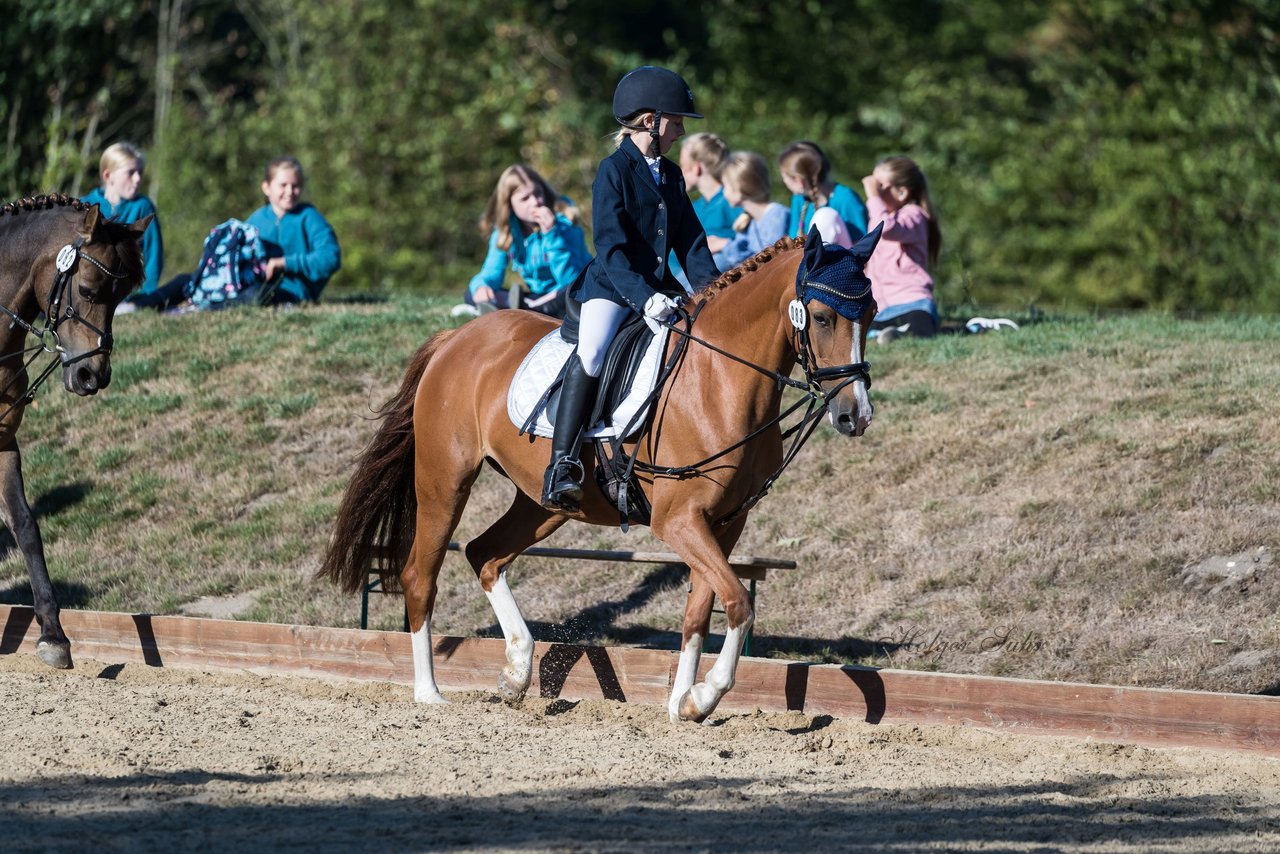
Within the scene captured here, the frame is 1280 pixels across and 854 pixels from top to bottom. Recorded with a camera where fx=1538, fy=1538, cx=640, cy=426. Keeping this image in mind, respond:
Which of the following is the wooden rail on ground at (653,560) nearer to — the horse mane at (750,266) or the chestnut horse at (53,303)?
the horse mane at (750,266)

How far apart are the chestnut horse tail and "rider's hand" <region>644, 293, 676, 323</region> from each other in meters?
1.79

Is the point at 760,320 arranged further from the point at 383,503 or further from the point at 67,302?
the point at 67,302

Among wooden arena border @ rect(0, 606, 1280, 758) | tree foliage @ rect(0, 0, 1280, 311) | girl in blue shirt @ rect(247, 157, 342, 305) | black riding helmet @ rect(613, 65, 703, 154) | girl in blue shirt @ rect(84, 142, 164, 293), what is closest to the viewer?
wooden arena border @ rect(0, 606, 1280, 758)

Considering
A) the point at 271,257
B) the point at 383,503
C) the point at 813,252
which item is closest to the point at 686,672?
the point at 813,252

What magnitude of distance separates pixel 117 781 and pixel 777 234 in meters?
7.33

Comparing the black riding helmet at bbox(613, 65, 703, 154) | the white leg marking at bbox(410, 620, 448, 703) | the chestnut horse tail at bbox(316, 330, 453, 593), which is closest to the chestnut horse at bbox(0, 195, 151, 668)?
the chestnut horse tail at bbox(316, 330, 453, 593)

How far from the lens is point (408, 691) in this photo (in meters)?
7.43

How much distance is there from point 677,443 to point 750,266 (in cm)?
83

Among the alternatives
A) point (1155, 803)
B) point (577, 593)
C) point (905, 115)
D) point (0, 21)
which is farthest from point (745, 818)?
point (905, 115)

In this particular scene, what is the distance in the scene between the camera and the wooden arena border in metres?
6.20

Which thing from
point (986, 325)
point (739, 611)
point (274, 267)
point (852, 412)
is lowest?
point (739, 611)

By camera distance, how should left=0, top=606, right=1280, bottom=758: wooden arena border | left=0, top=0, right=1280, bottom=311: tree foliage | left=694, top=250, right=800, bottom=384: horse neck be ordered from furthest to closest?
left=0, top=0, right=1280, bottom=311: tree foliage → left=694, top=250, right=800, bottom=384: horse neck → left=0, top=606, right=1280, bottom=758: wooden arena border

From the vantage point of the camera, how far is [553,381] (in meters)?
6.91

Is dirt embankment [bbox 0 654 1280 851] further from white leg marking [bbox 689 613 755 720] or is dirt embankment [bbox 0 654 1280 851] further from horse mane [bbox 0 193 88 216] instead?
horse mane [bbox 0 193 88 216]
